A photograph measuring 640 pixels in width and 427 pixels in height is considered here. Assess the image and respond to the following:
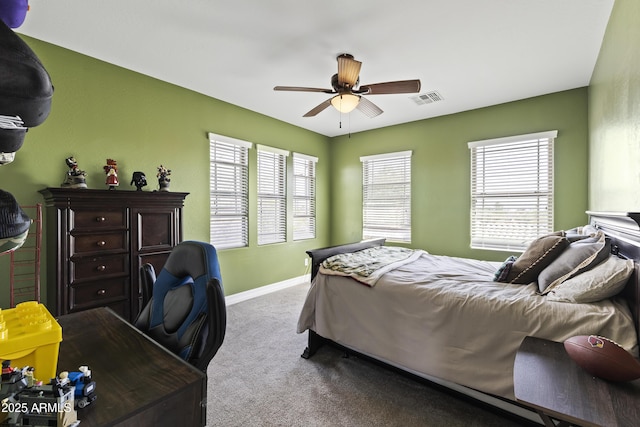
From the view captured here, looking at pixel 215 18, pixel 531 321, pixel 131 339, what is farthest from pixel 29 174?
pixel 531 321

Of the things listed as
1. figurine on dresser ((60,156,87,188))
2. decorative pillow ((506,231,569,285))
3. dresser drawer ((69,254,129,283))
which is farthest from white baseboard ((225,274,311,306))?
decorative pillow ((506,231,569,285))

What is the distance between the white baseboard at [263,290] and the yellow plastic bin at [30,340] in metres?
3.37

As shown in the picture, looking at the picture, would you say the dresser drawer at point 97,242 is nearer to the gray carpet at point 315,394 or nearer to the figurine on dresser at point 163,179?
the figurine on dresser at point 163,179

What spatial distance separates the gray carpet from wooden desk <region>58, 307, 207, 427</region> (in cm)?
108

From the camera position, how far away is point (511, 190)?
4062 millimetres

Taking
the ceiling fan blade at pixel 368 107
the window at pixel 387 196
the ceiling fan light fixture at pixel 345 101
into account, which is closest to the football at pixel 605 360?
the ceiling fan light fixture at pixel 345 101

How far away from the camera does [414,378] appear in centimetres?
226

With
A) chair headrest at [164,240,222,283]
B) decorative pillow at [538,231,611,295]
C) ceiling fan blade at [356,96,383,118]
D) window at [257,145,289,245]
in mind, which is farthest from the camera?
window at [257,145,289,245]

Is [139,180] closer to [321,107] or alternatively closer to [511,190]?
[321,107]

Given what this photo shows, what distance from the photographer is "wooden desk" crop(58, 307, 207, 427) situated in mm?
784

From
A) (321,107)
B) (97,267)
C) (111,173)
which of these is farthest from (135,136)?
(321,107)

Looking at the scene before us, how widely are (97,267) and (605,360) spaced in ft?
11.3

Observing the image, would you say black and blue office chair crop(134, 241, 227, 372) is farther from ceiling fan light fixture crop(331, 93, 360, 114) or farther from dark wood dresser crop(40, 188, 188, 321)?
ceiling fan light fixture crop(331, 93, 360, 114)

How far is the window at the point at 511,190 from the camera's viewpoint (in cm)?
385
